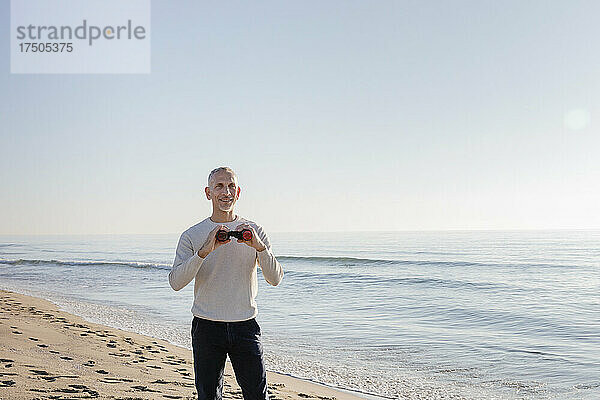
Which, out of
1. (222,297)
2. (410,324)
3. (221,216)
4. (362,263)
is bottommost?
(362,263)

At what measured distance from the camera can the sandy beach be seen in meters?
5.27

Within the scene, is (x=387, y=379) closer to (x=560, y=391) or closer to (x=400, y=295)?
(x=560, y=391)

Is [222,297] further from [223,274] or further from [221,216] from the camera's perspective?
[221,216]

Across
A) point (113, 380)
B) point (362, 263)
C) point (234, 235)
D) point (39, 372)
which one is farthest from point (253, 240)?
point (362, 263)

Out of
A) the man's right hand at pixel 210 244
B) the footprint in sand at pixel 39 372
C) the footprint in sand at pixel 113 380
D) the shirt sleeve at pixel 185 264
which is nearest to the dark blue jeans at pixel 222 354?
the shirt sleeve at pixel 185 264

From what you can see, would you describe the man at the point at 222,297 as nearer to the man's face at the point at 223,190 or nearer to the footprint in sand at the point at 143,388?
the man's face at the point at 223,190

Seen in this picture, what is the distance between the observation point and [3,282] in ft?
72.2

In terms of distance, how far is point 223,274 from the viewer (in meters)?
3.25

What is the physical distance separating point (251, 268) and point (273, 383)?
401 centimetres

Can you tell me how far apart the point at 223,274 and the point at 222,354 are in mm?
473

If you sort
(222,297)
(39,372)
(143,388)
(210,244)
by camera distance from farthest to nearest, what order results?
(39,372), (143,388), (222,297), (210,244)

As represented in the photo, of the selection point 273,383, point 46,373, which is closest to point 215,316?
point 46,373

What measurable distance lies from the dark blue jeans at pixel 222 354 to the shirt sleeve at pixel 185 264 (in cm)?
27

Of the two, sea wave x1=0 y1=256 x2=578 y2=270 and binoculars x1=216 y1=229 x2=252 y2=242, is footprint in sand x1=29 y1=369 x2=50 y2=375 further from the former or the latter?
sea wave x1=0 y1=256 x2=578 y2=270
